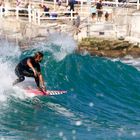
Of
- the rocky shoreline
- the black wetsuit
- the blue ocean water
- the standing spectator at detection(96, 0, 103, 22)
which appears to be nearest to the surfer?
the black wetsuit

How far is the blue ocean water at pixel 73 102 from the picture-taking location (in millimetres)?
14000

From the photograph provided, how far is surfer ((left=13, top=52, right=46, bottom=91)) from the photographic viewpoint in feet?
Answer: 54.3

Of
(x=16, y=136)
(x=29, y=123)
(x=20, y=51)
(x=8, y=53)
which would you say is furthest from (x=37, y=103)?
(x=20, y=51)

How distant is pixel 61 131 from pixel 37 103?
9.20 ft

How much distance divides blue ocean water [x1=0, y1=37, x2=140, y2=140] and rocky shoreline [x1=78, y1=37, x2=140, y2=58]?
3.69 meters

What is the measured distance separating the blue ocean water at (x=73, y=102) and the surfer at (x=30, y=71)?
430mm

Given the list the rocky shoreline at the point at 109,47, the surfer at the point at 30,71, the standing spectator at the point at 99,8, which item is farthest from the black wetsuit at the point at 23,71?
the standing spectator at the point at 99,8

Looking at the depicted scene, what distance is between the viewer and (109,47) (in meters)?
28.6

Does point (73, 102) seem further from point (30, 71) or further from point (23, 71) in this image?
point (23, 71)

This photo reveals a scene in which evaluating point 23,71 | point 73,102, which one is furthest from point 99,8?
point 23,71

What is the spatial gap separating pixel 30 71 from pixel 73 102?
1.56m

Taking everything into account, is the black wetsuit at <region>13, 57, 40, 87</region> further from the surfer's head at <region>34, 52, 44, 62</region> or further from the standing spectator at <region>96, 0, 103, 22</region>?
the standing spectator at <region>96, 0, 103, 22</region>

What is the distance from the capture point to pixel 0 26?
1176 inches

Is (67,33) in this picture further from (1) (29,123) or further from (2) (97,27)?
(1) (29,123)
